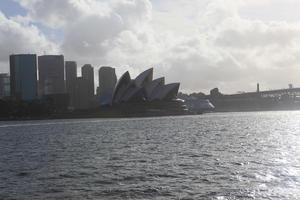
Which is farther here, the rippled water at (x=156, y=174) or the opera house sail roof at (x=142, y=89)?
the opera house sail roof at (x=142, y=89)

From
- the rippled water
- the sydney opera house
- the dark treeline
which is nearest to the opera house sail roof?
the sydney opera house

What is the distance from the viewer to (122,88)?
143750 mm

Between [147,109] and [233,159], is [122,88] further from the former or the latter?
[233,159]

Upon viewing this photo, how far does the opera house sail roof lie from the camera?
460 feet

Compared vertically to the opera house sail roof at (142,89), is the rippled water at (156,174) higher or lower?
lower

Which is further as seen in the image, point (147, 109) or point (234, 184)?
point (147, 109)

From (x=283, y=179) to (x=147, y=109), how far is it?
126m

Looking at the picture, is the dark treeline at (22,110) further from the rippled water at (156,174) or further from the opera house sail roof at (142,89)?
the rippled water at (156,174)

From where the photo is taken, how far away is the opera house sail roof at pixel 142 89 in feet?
460

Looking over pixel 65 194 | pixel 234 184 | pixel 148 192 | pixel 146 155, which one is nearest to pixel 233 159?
pixel 146 155

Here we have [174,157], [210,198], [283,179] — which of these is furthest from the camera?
[174,157]

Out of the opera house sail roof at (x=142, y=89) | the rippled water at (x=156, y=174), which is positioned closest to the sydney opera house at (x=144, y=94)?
the opera house sail roof at (x=142, y=89)

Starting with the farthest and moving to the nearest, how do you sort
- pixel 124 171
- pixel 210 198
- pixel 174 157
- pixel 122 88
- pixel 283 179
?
pixel 122 88 → pixel 174 157 → pixel 124 171 → pixel 283 179 → pixel 210 198

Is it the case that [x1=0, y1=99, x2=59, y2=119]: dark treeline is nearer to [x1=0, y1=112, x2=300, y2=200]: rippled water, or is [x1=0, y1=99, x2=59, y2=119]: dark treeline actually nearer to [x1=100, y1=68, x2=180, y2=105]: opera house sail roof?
[x1=100, y1=68, x2=180, y2=105]: opera house sail roof
